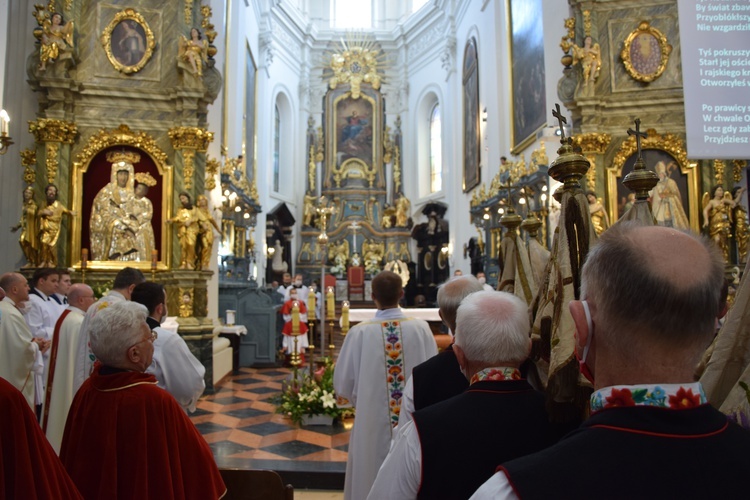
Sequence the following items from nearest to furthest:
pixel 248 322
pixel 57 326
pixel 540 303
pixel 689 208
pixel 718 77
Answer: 1. pixel 540 303
2. pixel 57 326
3. pixel 718 77
4. pixel 689 208
5. pixel 248 322

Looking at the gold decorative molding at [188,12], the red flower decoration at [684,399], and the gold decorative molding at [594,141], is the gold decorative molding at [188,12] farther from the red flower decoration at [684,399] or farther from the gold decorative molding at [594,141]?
the red flower decoration at [684,399]

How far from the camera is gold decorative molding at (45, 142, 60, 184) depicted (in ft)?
29.0

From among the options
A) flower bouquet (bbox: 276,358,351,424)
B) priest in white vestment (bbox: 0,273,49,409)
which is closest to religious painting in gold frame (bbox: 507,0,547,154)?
flower bouquet (bbox: 276,358,351,424)

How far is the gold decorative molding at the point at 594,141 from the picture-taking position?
1033 centimetres

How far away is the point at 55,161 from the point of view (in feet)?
29.0

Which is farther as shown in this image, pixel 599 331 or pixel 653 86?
pixel 653 86

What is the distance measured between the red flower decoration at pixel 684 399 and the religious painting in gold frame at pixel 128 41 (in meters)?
9.87

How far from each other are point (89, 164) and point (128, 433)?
25.6ft

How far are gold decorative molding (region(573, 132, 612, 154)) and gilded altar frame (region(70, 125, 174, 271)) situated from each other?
22.5 ft

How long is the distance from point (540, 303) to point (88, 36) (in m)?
9.43

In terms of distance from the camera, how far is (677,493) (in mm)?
899

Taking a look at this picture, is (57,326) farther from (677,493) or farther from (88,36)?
(88,36)

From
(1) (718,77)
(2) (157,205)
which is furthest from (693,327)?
(2) (157,205)

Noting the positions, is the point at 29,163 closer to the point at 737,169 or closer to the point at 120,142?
the point at 120,142
